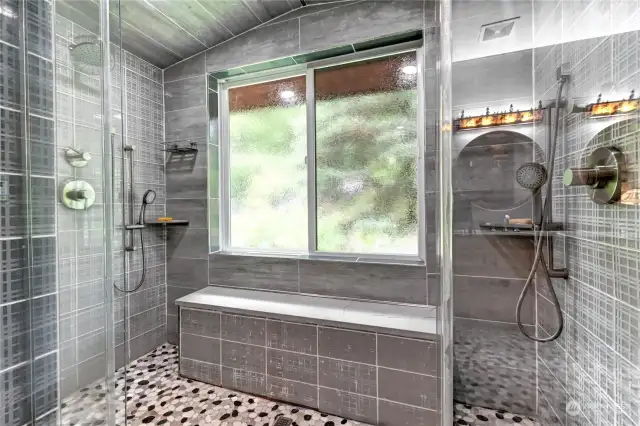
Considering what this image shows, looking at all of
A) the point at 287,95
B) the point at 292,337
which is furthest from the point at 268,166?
the point at 292,337

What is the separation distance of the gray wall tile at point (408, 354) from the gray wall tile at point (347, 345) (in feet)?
0.18

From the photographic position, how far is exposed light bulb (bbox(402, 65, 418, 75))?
189cm

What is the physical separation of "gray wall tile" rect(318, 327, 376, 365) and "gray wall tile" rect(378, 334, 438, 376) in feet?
0.18

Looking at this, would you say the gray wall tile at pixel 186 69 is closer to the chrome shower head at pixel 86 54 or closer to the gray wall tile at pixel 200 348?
the chrome shower head at pixel 86 54

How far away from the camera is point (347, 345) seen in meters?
1.53

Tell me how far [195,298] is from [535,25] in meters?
2.74

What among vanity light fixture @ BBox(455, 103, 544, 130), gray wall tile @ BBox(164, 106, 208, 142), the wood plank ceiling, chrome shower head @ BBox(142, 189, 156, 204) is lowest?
chrome shower head @ BBox(142, 189, 156, 204)

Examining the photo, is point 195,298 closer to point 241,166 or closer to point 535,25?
point 241,166

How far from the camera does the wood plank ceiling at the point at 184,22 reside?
177 centimetres

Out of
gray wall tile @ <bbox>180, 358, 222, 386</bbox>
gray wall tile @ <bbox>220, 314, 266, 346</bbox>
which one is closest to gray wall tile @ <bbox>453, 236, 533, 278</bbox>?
gray wall tile @ <bbox>220, 314, 266, 346</bbox>

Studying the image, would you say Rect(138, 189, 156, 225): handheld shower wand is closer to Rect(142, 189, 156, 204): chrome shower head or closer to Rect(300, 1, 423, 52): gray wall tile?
→ Rect(142, 189, 156, 204): chrome shower head

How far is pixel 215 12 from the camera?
6.21ft

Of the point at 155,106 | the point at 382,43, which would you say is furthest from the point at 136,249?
the point at 382,43

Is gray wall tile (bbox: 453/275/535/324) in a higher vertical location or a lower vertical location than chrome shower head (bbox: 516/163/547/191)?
lower
